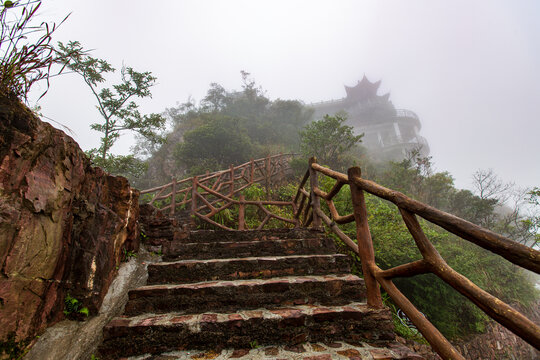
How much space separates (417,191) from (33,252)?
40.9 feet

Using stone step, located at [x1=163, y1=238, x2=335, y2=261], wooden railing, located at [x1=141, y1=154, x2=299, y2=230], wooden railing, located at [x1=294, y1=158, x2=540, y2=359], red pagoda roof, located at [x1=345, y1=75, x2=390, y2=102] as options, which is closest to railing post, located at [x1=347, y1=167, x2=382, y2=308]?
wooden railing, located at [x1=294, y1=158, x2=540, y2=359]

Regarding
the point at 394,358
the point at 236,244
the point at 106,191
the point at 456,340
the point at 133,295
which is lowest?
the point at 456,340

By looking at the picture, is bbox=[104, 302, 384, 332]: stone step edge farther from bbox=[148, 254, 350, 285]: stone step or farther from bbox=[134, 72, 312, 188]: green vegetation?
bbox=[134, 72, 312, 188]: green vegetation

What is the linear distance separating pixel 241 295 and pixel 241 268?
14.8 inches

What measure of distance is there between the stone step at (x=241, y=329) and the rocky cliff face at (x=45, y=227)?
404 mm

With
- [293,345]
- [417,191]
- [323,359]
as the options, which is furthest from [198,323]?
[417,191]

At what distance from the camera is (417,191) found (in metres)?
10.8

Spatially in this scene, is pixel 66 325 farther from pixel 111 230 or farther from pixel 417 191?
pixel 417 191

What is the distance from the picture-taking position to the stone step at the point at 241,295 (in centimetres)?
181

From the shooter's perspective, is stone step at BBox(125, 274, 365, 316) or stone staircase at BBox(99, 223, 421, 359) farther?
stone step at BBox(125, 274, 365, 316)

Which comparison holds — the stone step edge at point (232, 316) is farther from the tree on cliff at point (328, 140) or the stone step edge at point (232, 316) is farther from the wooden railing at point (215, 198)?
the tree on cliff at point (328, 140)

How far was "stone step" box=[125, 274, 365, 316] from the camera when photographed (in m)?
1.81

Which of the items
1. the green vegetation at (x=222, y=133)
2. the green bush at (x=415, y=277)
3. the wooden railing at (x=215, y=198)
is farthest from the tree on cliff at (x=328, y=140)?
the green bush at (x=415, y=277)

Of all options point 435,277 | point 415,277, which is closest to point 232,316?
point 415,277
